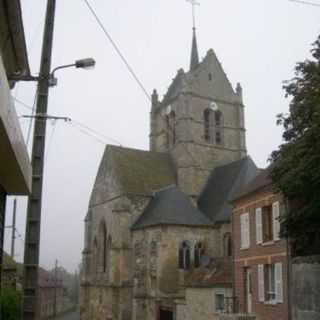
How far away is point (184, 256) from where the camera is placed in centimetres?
4016

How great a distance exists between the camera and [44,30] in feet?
42.5

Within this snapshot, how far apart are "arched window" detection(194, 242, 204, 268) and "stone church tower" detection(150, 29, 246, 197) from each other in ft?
23.7

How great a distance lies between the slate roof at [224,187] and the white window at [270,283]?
16.5 m

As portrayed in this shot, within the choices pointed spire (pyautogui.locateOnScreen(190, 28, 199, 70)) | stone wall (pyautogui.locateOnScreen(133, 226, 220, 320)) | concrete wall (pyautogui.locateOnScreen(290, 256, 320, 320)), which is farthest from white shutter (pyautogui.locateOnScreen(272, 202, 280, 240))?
pointed spire (pyautogui.locateOnScreen(190, 28, 199, 70))

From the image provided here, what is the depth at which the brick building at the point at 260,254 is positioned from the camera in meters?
23.2

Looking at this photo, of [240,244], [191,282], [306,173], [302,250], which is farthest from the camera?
[191,282]

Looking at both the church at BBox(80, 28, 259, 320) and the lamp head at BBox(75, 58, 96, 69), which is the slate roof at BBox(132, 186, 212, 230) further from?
the lamp head at BBox(75, 58, 96, 69)

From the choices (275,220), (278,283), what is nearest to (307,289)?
(278,283)

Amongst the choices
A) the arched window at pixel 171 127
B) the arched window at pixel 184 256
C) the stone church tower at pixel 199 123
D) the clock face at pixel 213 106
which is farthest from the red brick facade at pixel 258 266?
the clock face at pixel 213 106

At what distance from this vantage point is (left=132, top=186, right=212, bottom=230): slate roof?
40.4 meters

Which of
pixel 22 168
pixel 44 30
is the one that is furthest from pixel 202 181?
pixel 22 168

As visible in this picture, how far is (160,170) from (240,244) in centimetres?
2176

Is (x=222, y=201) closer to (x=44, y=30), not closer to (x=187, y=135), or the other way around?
(x=187, y=135)

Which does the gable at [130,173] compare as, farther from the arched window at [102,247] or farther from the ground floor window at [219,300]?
the ground floor window at [219,300]
